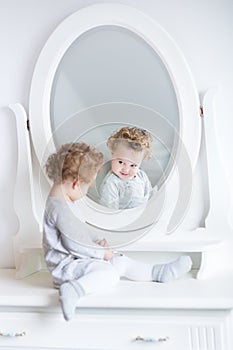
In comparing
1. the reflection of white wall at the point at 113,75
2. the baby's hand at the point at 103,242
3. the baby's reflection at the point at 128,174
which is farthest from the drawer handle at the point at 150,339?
the reflection of white wall at the point at 113,75

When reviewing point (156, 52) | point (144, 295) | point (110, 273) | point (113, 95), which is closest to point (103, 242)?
point (110, 273)

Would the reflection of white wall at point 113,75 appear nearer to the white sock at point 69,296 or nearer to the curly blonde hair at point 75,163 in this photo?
the curly blonde hair at point 75,163

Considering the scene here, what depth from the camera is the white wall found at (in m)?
1.79

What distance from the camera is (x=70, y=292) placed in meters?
1.52

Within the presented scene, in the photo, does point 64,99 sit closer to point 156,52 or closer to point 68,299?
point 156,52

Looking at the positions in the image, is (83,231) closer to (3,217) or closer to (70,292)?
(70,292)

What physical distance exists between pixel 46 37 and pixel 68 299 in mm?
862

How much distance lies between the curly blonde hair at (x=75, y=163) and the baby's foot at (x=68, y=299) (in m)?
0.33

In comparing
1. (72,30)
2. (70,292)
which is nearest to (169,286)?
(70,292)

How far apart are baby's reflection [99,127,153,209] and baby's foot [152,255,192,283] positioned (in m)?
0.21

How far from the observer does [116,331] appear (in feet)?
5.08

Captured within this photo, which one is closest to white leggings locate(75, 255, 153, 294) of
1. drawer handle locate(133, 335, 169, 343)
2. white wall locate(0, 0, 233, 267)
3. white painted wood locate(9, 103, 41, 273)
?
drawer handle locate(133, 335, 169, 343)

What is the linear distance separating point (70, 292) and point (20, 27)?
90 cm

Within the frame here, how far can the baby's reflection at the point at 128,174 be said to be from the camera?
1.75 metres
